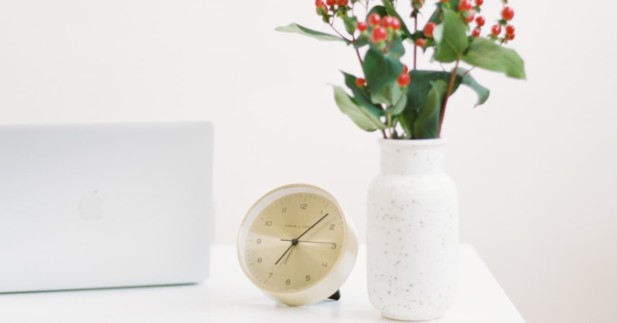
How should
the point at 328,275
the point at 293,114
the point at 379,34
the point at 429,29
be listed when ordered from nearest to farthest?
the point at 379,34, the point at 429,29, the point at 328,275, the point at 293,114

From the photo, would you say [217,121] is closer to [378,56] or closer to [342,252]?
[342,252]

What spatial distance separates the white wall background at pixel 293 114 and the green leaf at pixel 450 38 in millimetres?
1560

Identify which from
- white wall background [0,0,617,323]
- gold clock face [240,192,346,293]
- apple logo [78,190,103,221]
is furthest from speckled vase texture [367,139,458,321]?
white wall background [0,0,617,323]

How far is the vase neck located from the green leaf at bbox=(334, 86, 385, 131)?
38 mm

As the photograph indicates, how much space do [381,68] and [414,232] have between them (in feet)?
0.80

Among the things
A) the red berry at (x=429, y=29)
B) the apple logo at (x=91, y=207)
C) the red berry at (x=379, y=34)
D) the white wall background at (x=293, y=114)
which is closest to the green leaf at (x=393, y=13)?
the red berry at (x=429, y=29)

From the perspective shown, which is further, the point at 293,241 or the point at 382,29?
the point at 293,241

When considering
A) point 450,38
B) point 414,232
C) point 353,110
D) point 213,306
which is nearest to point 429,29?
point 450,38

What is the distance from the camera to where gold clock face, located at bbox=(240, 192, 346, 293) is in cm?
131

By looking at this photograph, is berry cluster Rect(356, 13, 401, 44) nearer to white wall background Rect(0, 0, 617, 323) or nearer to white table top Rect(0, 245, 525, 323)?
white table top Rect(0, 245, 525, 323)

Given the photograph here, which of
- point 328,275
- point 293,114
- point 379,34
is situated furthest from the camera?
point 293,114

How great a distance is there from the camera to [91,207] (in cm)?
133

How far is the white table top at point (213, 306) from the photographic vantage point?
123 centimetres

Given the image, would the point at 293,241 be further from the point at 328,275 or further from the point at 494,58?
the point at 494,58
